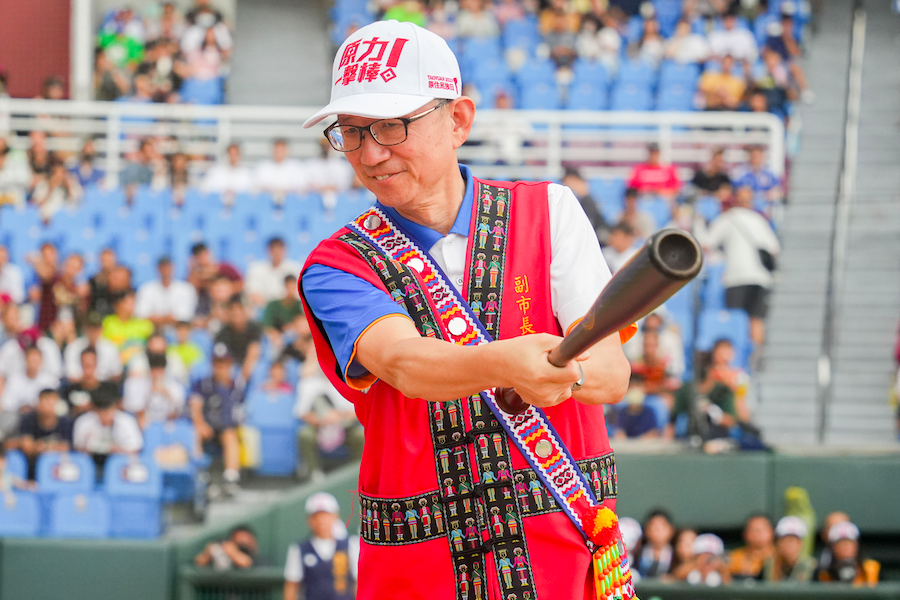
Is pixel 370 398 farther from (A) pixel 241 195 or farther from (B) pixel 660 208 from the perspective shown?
(A) pixel 241 195

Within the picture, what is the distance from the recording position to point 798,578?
285 inches

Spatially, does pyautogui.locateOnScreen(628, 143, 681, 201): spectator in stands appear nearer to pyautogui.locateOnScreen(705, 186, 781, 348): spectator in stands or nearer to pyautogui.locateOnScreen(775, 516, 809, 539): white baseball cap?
pyautogui.locateOnScreen(705, 186, 781, 348): spectator in stands

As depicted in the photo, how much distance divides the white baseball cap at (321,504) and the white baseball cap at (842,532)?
348 cm

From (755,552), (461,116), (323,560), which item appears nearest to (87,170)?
(323,560)

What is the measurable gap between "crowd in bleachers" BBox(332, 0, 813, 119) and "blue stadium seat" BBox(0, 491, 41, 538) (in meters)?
6.85

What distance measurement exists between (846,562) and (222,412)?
4.59 meters

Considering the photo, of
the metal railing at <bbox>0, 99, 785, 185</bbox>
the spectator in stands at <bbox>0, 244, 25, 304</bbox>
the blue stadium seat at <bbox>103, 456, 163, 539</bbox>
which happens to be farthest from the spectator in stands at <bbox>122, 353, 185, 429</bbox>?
the metal railing at <bbox>0, 99, 785, 185</bbox>

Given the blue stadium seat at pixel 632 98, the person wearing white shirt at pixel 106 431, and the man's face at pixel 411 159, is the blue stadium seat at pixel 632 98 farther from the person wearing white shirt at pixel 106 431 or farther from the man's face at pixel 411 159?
the man's face at pixel 411 159

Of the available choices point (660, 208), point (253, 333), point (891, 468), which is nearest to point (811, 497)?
point (891, 468)

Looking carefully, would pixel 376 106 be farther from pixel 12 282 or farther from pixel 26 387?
pixel 12 282

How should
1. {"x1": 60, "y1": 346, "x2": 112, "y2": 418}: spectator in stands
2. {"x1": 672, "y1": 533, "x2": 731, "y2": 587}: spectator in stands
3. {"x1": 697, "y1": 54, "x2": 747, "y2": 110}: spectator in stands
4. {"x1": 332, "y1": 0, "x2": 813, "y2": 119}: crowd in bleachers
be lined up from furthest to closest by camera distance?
{"x1": 332, "y1": 0, "x2": 813, "y2": 119}: crowd in bleachers → {"x1": 697, "y1": 54, "x2": 747, "y2": 110}: spectator in stands → {"x1": 60, "y1": 346, "x2": 112, "y2": 418}: spectator in stands → {"x1": 672, "y1": 533, "x2": 731, "y2": 587}: spectator in stands

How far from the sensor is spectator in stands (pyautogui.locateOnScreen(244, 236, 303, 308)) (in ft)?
30.6

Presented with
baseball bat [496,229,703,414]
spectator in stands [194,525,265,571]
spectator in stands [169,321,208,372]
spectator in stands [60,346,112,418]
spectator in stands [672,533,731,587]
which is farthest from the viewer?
spectator in stands [169,321,208,372]

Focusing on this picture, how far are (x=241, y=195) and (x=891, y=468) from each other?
660 cm
